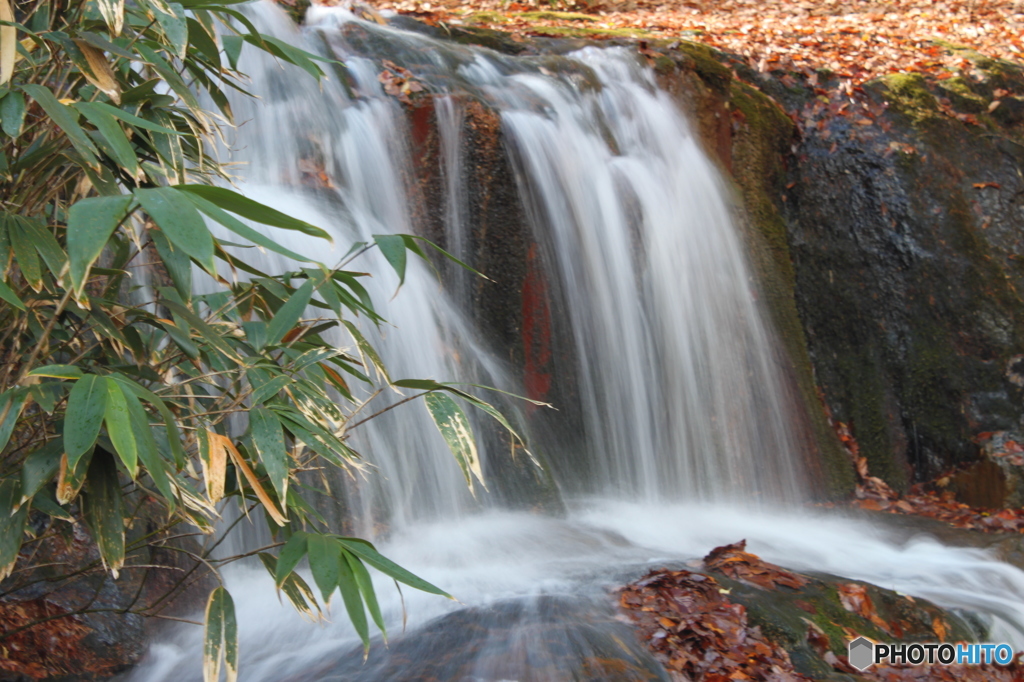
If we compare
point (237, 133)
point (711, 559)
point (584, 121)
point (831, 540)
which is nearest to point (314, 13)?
point (237, 133)

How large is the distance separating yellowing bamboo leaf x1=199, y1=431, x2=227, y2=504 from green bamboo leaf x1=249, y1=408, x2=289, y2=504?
7 cm

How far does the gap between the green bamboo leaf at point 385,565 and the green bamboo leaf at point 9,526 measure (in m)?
0.59

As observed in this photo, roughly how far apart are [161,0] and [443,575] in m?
2.63

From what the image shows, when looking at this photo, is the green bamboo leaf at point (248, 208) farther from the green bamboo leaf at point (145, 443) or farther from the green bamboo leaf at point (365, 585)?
the green bamboo leaf at point (365, 585)

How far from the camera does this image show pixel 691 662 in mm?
2764

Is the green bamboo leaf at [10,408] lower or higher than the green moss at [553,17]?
lower

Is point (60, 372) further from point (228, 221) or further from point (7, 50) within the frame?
point (7, 50)

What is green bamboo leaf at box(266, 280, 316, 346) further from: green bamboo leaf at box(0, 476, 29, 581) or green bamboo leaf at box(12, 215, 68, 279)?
green bamboo leaf at box(0, 476, 29, 581)

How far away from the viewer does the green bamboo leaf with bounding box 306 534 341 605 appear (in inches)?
53.4

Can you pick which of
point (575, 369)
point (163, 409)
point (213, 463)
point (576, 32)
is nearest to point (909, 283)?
point (575, 369)

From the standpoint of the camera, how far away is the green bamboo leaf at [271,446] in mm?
1418

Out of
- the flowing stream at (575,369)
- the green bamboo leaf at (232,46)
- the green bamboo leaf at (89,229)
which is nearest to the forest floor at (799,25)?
the flowing stream at (575,369)

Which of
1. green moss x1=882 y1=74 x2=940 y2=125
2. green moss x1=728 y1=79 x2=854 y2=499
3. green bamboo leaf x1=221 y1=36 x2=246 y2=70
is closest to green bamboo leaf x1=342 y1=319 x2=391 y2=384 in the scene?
green bamboo leaf x1=221 y1=36 x2=246 y2=70

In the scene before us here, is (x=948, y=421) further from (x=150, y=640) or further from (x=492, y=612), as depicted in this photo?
(x=150, y=640)
